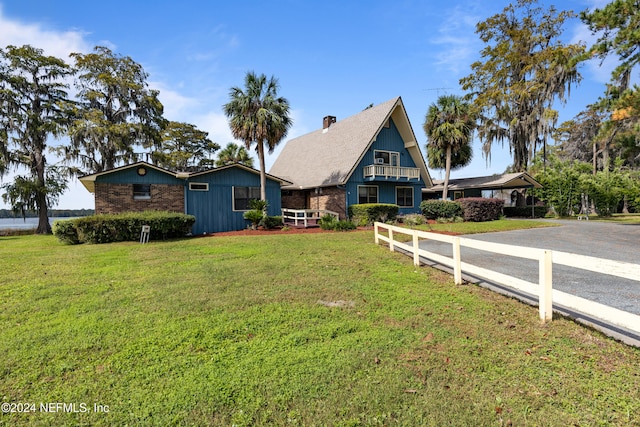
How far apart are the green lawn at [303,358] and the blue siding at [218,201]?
11736 mm

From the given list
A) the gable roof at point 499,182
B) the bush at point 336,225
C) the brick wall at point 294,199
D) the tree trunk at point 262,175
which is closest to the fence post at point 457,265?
the bush at point 336,225

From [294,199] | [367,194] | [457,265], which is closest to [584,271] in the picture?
[457,265]

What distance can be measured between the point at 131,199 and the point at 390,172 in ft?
53.9

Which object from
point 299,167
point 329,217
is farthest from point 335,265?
point 299,167

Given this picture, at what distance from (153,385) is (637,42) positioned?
61.8 ft

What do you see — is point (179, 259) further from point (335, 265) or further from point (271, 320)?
point (271, 320)

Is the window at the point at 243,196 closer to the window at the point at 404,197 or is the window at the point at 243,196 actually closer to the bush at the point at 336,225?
the bush at the point at 336,225

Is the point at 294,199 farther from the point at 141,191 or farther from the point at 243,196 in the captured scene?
the point at 141,191

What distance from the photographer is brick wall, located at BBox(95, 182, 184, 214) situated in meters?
16.2

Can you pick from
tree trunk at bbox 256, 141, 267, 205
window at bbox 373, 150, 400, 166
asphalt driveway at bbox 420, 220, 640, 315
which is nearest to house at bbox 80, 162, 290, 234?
tree trunk at bbox 256, 141, 267, 205

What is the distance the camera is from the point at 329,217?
1739 centimetres

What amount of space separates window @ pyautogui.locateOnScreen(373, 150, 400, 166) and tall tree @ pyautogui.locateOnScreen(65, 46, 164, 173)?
808 inches

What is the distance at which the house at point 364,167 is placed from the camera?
21.0 metres

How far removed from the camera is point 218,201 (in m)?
18.2
